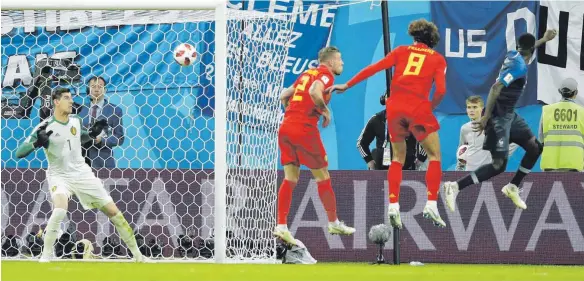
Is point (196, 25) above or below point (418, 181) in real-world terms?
above

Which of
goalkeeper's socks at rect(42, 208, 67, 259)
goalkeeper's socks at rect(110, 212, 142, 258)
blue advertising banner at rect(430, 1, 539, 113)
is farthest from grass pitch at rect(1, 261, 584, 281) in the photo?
blue advertising banner at rect(430, 1, 539, 113)

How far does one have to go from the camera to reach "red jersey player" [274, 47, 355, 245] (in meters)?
12.2

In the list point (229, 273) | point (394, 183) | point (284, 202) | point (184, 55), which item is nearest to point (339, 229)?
point (284, 202)

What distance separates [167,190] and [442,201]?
2940 mm

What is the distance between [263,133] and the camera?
1383cm

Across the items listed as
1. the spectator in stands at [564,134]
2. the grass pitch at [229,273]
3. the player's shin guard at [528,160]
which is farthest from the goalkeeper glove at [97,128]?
the spectator in stands at [564,134]

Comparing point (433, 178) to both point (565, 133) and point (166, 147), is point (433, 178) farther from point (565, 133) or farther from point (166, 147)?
point (166, 147)

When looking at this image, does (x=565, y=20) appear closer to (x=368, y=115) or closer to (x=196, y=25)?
(x=368, y=115)

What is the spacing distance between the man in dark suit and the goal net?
0.05ft

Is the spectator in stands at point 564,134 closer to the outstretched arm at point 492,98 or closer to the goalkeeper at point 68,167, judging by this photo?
the outstretched arm at point 492,98

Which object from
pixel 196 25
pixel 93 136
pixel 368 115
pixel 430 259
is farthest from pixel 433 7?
pixel 93 136

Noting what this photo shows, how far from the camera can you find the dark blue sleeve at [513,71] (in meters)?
12.3

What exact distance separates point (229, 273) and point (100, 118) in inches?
178

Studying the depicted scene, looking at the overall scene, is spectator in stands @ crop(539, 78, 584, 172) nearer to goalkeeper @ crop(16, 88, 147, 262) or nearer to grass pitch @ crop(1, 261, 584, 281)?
grass pitch @ crop(1, 261, 584, 281)
